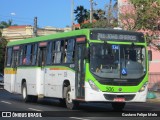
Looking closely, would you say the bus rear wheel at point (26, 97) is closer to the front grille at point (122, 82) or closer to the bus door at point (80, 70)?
the bus door at point (80, 70)

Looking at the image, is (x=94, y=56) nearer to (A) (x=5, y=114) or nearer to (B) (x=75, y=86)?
(B) (x=75, y=86)

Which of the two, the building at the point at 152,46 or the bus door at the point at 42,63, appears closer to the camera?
the bus door at the point at 42,63

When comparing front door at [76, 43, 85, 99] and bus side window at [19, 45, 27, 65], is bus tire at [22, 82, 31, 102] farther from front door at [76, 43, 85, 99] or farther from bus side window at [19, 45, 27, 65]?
front door at [76, 43, 85, 99]

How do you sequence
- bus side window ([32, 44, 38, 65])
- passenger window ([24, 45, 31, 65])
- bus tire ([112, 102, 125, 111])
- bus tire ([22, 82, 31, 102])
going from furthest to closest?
bus tire ([22, 82, 31, 102])
passenger window ([24, 45, 31, 65])
bus side window ([32, 44, 38, 65])
bus tire ([112, 102, 125, 111])

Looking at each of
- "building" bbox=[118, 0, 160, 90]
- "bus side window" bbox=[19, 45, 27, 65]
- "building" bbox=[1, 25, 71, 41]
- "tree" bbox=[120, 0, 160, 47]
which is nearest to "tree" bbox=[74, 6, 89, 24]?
"building" bbox=[1, 25, 71, 41]

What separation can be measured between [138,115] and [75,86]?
13.4ft

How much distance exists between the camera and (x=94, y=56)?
60.5ft

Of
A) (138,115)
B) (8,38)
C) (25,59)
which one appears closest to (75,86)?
(138,115)

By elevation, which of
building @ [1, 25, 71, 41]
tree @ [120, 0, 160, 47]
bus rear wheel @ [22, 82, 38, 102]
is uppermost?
building @ [1, 25, 71, 41]

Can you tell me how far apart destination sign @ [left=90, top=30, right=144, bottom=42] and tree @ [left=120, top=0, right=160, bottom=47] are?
350 inches

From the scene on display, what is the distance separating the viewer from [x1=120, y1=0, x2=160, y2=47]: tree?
29.2m

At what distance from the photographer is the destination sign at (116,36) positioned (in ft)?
61.6

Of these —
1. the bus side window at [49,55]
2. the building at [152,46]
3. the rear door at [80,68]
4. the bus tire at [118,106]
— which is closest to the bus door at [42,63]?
the bus side window at [49,55]

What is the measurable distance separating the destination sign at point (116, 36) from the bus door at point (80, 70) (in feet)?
2.15
